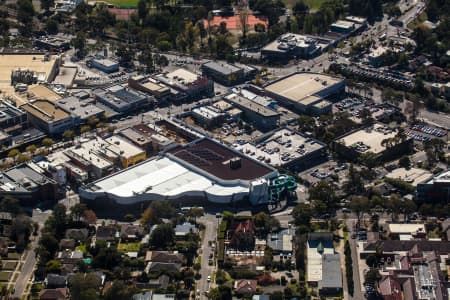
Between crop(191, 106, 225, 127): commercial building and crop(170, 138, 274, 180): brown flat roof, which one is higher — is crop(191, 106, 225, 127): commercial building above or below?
above

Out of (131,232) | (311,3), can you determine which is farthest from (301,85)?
(311,3)

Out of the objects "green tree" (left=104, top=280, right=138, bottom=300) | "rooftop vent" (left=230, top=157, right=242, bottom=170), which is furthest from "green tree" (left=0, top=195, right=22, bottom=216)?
"rooftop vent" (left=230, top=157, right=242, bottom=170)

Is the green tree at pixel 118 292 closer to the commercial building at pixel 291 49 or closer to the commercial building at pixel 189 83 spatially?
the commercial building at pixel 189 83

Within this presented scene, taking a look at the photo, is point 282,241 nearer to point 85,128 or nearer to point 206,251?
point 206,251

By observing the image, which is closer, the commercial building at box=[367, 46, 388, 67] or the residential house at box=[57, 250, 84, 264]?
the residential house at box=[57, 250, 84, 264]

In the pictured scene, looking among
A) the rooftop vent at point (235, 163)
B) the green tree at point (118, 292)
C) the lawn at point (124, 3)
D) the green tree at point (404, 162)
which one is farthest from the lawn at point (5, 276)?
the lawn at point (124, 3)

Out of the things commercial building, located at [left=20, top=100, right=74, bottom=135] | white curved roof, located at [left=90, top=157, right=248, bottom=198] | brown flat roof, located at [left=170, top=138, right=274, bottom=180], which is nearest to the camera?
white curved roof, located at [left=90, top=157, right=248, bottom=198]

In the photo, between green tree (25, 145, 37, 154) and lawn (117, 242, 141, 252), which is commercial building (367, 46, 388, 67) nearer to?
green tree (25, 145, 37, 154)
